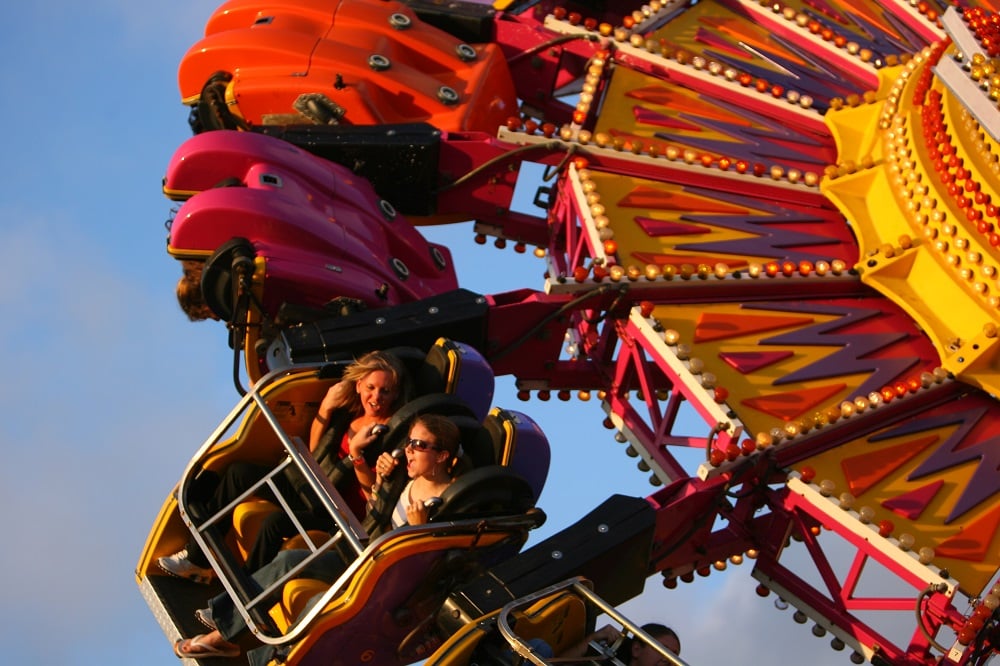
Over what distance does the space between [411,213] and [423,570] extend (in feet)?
21.8

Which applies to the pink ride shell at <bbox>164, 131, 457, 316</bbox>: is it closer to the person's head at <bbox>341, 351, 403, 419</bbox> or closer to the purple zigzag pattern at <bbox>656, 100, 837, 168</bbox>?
the person's head at <bbox>341, 351, 403, 419</bbox>

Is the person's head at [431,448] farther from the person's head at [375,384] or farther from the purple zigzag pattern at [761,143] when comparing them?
the purple zigzag pattern at [761,143]

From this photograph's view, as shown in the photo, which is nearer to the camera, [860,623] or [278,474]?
[278,474]

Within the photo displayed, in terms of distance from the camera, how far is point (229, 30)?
870 inches

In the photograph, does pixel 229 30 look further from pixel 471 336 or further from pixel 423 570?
pixel 423 570

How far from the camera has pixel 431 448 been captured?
604 inches

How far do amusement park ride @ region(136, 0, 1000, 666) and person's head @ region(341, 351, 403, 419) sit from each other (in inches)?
12.9

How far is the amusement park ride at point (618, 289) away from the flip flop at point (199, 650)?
254mm

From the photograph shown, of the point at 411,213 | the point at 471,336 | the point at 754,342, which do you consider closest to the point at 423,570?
the point at 471,336

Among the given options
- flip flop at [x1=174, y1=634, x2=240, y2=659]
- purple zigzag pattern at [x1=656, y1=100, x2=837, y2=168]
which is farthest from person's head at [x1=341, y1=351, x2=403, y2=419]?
purple zigzag pattern at [x1=656, y1=100, x2=837, y2=168]

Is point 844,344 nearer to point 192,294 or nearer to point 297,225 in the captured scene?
point 297,225

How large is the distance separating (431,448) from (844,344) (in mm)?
5029

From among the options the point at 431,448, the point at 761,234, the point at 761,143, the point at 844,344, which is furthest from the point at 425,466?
the point at 761,143

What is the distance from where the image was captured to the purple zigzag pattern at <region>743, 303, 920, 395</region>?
18.5m
